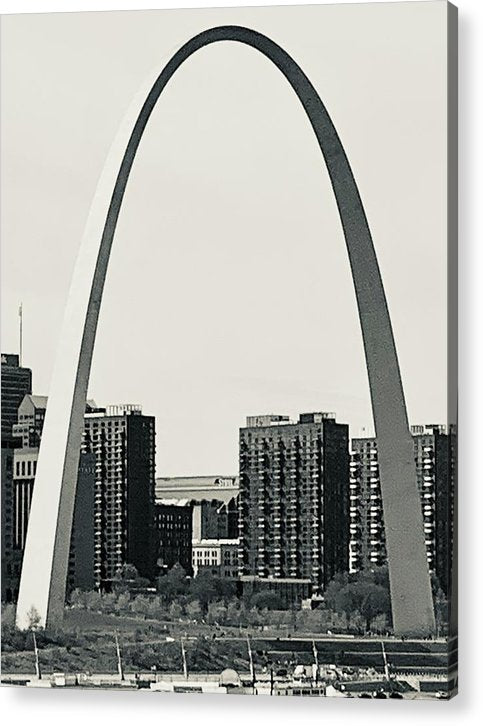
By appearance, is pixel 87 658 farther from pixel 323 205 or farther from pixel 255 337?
pixel 323 205

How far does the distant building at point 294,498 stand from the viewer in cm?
339

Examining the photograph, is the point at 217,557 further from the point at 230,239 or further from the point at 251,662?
the point at 230,239

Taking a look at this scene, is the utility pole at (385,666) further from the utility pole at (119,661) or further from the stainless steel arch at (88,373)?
the utility pole at (119,661)

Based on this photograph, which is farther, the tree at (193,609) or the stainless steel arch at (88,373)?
the tree at (193,609)

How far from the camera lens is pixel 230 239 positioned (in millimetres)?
3463

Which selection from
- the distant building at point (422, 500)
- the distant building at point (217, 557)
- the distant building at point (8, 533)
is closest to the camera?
the distant building at point (422, 500)

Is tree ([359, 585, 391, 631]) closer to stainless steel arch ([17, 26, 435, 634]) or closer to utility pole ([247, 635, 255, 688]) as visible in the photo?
stainless steel arch ([17, 26, 435, 634])

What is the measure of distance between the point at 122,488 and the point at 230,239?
20.8 inches

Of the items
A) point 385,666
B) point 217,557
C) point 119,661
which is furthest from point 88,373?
point 385,666

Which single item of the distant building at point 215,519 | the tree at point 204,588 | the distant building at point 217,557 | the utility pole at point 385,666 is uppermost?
the distant building at point 215,519

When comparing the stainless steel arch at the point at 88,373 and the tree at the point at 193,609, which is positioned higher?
the stainless steel arch at the point at 88,373

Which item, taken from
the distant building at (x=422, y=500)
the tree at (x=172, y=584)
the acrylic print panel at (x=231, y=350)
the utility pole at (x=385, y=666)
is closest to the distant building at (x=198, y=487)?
the acrylic print panel at (x=231, y=350)

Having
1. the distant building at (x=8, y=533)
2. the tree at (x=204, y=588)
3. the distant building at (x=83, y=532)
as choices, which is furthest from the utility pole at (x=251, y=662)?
the distant building at (x=8, y=533)

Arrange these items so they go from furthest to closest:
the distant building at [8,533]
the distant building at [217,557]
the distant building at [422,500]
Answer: the distant building at [8,533] → the distant building at [217,557] → the distant building at [422,500]
